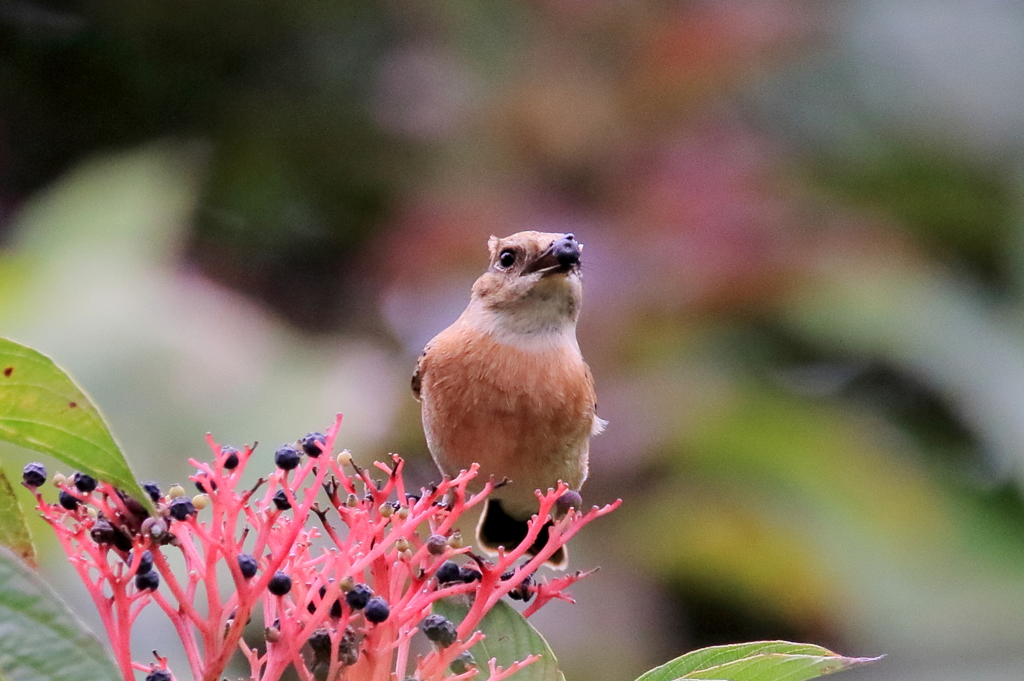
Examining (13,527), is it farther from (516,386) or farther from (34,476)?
(516,386)

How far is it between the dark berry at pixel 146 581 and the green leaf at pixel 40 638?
0.45m

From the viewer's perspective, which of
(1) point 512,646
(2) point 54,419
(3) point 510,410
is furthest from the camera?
(3) point 510,410

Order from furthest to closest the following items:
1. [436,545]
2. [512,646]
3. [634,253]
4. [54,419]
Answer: [634,253]
[512,646]
[436,545]
[54,419]

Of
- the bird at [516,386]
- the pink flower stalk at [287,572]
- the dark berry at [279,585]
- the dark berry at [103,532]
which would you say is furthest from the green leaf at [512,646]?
the bird at [516,386]

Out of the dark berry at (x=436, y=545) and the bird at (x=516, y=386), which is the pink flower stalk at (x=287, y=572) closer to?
the dark berry at (x=436, y=545)

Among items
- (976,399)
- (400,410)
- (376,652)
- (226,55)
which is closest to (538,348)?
(400,410)

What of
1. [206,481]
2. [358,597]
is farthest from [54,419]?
[358,597]

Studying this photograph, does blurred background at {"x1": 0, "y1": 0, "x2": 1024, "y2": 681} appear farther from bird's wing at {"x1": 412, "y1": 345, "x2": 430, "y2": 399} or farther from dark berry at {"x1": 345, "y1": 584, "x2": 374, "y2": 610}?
dark berry at {"x1": 345, "y1": 584, "x2": 374, "y2": 610}

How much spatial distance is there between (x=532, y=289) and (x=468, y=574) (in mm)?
1584

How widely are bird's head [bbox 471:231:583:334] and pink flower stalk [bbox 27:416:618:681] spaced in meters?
1.49

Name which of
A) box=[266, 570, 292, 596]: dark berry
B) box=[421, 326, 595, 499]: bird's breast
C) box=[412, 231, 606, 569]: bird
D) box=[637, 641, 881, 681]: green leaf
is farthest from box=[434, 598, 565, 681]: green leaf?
box=[421, 326, 595, 499]: bird's breast

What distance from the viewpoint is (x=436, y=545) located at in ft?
6.93

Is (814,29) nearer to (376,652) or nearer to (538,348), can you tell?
(538,348)

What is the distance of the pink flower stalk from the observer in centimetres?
196
